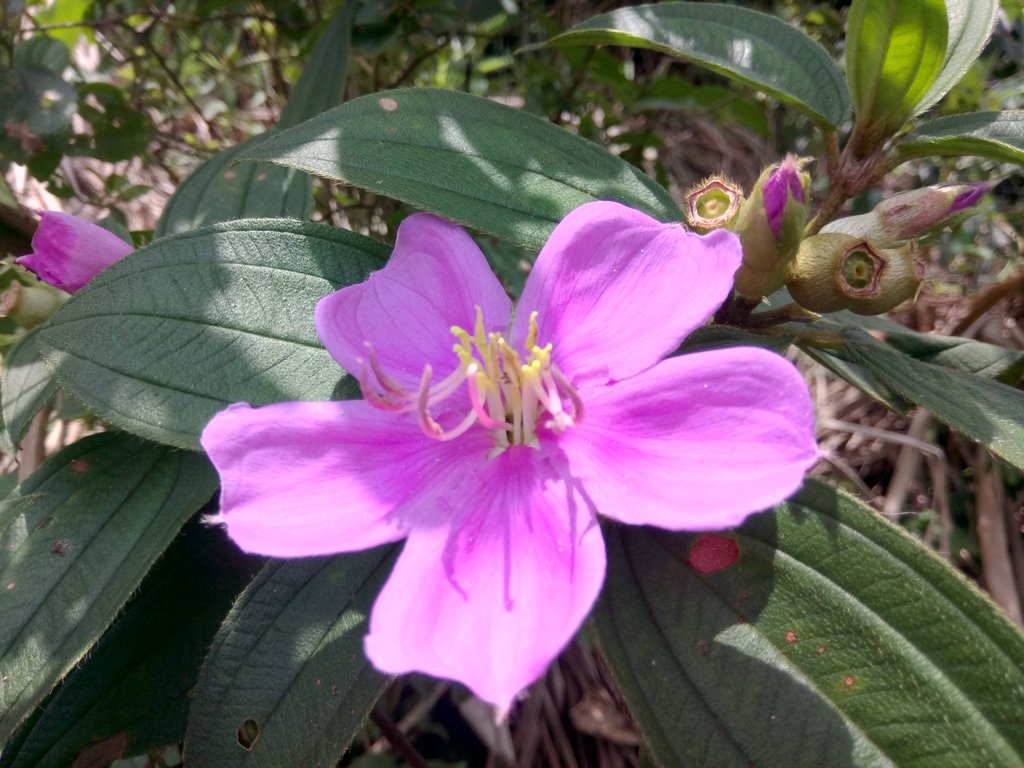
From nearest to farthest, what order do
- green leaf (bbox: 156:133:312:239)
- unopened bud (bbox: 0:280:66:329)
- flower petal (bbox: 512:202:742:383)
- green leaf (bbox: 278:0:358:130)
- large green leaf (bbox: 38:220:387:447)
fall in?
flower petal (bbox: 512:202:742:383), large green leaf (bbox: 38:220:387:447), unopened bud (bbox: 0:280:66:329), green leaf (bbox: 156:133:312:239), green leaf (bbox: 278:0:358:130)

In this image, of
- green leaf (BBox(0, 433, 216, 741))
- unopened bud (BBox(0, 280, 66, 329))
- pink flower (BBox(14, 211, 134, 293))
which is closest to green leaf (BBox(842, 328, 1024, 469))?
green leaf (BBox(0, 433, 216, 741))

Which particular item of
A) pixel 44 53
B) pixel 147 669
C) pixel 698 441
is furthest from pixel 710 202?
pixel 44 53

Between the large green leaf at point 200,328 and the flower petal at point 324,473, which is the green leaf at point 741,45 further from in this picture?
the flower petal at point 324,473

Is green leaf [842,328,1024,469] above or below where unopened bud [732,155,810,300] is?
below

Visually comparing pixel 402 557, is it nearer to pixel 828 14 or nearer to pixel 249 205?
pixel 249 205

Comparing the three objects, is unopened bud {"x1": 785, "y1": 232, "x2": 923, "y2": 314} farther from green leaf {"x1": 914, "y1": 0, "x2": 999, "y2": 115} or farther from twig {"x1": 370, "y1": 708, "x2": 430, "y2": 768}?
twig {"x1": 370, "y1": 708, "x2": 430, "y2": 768}

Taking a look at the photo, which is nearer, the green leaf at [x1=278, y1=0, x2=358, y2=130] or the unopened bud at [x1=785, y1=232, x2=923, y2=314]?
the unopened bud at [x1=785, y1=232, x2=923, y2=314]

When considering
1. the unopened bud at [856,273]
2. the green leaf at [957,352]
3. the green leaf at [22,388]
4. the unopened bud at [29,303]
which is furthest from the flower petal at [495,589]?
the unopened bud at [29,303]

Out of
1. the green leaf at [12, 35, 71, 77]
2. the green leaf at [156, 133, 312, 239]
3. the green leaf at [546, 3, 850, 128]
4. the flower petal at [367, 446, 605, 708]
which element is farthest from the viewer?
the green leaf at [12, 35, 71, 77]

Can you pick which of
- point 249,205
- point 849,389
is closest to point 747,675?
point 249,205
